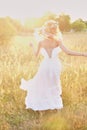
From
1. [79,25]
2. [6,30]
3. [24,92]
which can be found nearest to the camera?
[24,92]

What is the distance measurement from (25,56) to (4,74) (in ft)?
1.93

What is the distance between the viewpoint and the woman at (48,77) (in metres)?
5.39

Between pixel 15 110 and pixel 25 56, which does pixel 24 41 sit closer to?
pixel 25 56

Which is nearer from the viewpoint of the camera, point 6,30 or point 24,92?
point 24,92

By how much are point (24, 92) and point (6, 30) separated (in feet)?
5.09

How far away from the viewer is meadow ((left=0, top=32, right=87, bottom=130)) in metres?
5.22

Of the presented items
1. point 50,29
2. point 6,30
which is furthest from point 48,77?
point 6,30

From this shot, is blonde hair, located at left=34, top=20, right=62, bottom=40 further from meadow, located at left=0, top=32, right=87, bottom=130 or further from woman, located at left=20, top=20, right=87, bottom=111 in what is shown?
meadow, located at left=0, top=32, right=87, bottom=130

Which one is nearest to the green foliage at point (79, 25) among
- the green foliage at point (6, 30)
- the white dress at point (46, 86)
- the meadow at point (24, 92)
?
the meadow at point (24, 92)

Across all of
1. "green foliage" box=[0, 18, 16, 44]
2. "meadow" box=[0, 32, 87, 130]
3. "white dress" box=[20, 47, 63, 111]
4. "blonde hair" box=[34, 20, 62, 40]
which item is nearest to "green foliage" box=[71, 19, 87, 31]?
"meadow" box=[0, 32, 87, 130]

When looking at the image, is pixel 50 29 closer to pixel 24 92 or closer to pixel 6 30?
pixel 24 92

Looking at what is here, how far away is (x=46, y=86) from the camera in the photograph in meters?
5.48

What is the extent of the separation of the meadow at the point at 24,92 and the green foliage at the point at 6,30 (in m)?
0.11

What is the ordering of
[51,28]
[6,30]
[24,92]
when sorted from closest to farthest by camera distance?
[51,28] → [24,92] → [6,30]
